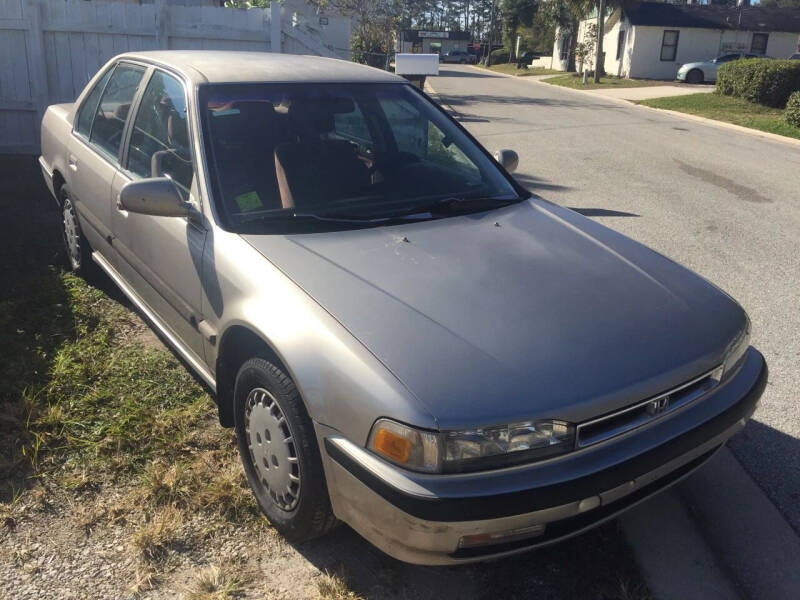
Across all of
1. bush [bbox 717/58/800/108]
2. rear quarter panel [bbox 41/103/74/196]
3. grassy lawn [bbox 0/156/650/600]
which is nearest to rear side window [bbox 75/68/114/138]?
rear quarter panel [bbox 41/103/74/196]

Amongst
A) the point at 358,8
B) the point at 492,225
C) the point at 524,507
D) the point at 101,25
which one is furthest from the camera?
the point at 358,8

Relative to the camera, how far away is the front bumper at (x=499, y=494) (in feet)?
6.98

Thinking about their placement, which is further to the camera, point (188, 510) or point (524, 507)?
point (188, 510)

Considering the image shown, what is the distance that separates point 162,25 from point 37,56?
1.60 metres

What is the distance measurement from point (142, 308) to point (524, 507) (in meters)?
2.56

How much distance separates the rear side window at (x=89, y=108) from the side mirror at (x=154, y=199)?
190 cm

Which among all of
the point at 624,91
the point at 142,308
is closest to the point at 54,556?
the point at 142,308

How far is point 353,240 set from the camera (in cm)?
301

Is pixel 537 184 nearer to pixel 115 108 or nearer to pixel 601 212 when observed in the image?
pixel 601 212

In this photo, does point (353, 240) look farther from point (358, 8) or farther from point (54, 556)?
point (358, 8)

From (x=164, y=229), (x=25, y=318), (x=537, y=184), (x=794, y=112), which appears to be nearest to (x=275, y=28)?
(x=537, y=184)

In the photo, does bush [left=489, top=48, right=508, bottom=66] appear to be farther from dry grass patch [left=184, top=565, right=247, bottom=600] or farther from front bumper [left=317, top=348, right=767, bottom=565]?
dry grass patch [left=184, top=565, right=247, bottom=600]

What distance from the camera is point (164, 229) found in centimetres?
339

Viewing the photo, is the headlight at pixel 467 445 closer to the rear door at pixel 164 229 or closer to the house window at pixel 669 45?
the rear door at pixel 164 229
